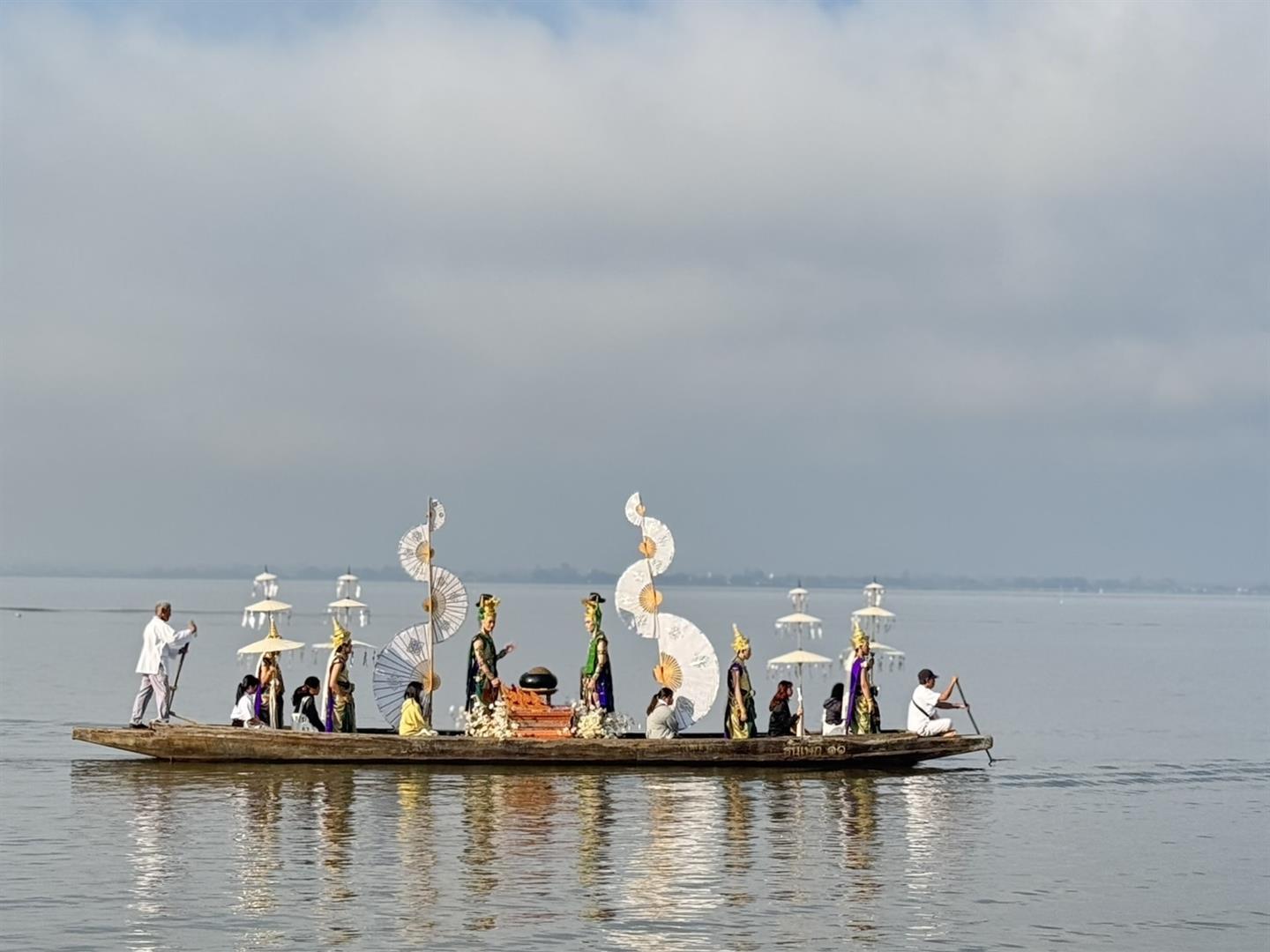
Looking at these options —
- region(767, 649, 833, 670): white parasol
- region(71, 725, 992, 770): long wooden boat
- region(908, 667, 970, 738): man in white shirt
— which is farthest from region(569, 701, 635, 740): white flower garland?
region(908, 667, 970, 738): man in white shirt

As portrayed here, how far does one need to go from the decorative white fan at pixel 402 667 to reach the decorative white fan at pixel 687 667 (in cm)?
405

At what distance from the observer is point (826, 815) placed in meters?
25.8

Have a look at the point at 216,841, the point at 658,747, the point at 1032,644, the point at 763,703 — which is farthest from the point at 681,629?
the point at 1032,644

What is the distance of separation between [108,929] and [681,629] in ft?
49.8

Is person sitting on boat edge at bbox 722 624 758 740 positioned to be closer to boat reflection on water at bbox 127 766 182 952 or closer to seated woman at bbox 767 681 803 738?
seated woman at bbox 767 681 803 738

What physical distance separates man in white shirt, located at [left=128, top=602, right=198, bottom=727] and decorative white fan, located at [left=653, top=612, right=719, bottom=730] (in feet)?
26.8

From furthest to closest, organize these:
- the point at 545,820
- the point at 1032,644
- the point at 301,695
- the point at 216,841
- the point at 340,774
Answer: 1. the point at 1032,644
2. the point at 301,695
3. the point at 340,774
4. the point at 545,820
5. the point at 216,841

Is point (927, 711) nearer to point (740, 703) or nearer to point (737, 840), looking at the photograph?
point (740, 703)

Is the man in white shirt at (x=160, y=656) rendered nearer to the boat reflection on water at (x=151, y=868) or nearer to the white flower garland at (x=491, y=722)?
the boat reflection on water at (x=151, y=868)

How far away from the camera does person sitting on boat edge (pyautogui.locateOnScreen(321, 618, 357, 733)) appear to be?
29875 millimetres

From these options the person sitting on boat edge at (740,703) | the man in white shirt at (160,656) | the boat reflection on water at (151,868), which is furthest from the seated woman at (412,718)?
the person sitting on boat edge at (740,703)

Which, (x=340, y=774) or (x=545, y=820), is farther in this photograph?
(x=340, y=774)

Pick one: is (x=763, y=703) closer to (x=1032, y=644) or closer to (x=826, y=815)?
(x=826, y=815)

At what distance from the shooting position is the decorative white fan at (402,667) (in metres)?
30.8
